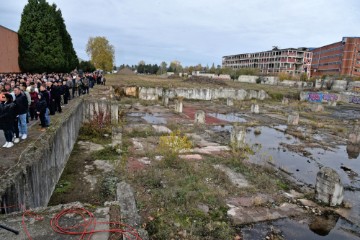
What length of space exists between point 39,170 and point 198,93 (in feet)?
90.8

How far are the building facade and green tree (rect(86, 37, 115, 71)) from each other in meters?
35.6

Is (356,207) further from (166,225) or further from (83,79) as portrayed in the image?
(83,79)

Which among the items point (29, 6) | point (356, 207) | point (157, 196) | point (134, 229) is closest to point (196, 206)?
point (157, 196)

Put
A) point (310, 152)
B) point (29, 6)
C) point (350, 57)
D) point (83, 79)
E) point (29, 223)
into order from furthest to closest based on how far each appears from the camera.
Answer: point (350, 57) < point (29, 6) < point (83, 79) < point (310, 152) < point (29, 223)

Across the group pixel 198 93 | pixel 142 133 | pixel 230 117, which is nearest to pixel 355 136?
pixel 230 117

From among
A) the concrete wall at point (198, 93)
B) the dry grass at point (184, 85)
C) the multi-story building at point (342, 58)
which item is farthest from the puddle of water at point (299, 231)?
the multi-story building at point (342, 58)

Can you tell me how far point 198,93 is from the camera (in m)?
32.3

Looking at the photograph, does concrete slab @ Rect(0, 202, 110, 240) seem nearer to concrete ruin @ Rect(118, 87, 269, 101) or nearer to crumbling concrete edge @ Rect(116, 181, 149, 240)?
crumbling concrete edge @ Rect(116, 181, 149, 240)

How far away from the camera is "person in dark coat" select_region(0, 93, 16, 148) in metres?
6.41

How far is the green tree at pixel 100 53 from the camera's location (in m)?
63.5

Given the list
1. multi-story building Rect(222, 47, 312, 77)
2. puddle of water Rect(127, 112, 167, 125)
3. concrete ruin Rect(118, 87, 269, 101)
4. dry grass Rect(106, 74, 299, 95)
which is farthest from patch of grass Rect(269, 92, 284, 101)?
multi-story building Rect(222, 47, 312, 77)

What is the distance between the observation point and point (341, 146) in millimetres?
14516

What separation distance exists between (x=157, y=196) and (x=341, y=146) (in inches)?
490

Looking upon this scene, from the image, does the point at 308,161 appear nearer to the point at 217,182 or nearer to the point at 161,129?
the point at 217,182
